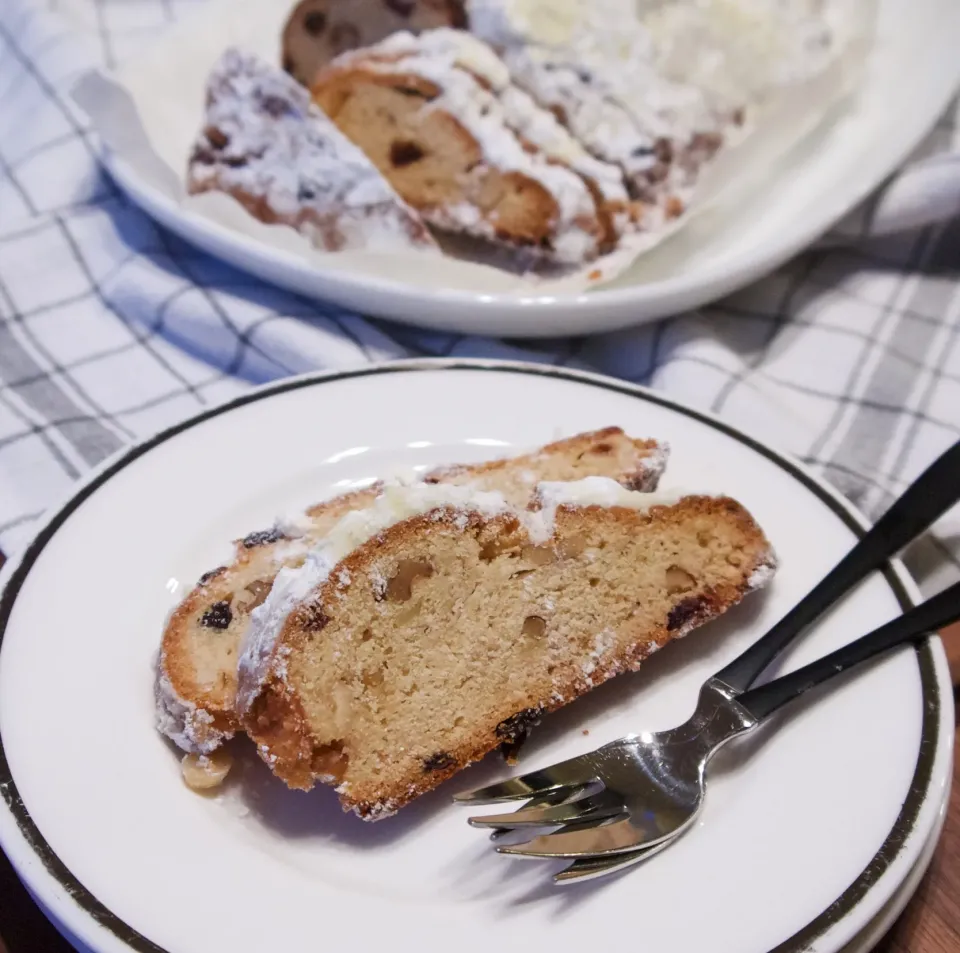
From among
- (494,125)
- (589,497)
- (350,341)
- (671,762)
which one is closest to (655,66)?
(494,125)

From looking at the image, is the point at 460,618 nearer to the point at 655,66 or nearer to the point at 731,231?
the point at 731,231

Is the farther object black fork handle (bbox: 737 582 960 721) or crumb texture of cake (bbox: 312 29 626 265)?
crumb texture of cake (bbox: 312 29 626 265)

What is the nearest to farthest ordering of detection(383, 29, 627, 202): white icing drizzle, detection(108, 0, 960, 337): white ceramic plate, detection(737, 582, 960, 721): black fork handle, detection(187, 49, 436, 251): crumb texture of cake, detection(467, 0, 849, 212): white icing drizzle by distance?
detection(737, 582, 960, 721): black fork handle < detection(108, 0, 960, 337): white ceramic plate < detection(187, 49, 436, 251): crumb texture of cake < detection(383, 29, 627, 202): white icing drizzle < detection(467, 0, 849, 212): white icing drizzle

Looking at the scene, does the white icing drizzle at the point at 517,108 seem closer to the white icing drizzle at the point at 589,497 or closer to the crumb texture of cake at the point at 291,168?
the crumb texture of cake at the point at 291,168

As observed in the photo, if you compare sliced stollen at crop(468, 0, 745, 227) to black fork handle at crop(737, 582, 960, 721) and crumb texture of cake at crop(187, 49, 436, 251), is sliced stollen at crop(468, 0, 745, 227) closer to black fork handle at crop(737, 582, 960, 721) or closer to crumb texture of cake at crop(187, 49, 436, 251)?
crumb texture of cake at crop(187, 49, 436, 251)

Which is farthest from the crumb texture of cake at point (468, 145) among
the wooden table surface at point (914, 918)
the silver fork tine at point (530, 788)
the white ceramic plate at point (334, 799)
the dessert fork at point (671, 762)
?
the wooden table surface at point (914, 918)

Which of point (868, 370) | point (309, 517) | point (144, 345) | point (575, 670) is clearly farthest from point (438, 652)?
point (868, 370)

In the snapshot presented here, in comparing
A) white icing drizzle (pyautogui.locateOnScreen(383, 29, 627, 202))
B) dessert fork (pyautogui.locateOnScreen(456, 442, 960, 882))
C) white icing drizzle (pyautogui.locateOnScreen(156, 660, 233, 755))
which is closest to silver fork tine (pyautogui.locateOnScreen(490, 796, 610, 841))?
dessert fork (pyautogui.locateOnScreen(456, 442, 960, 882))
